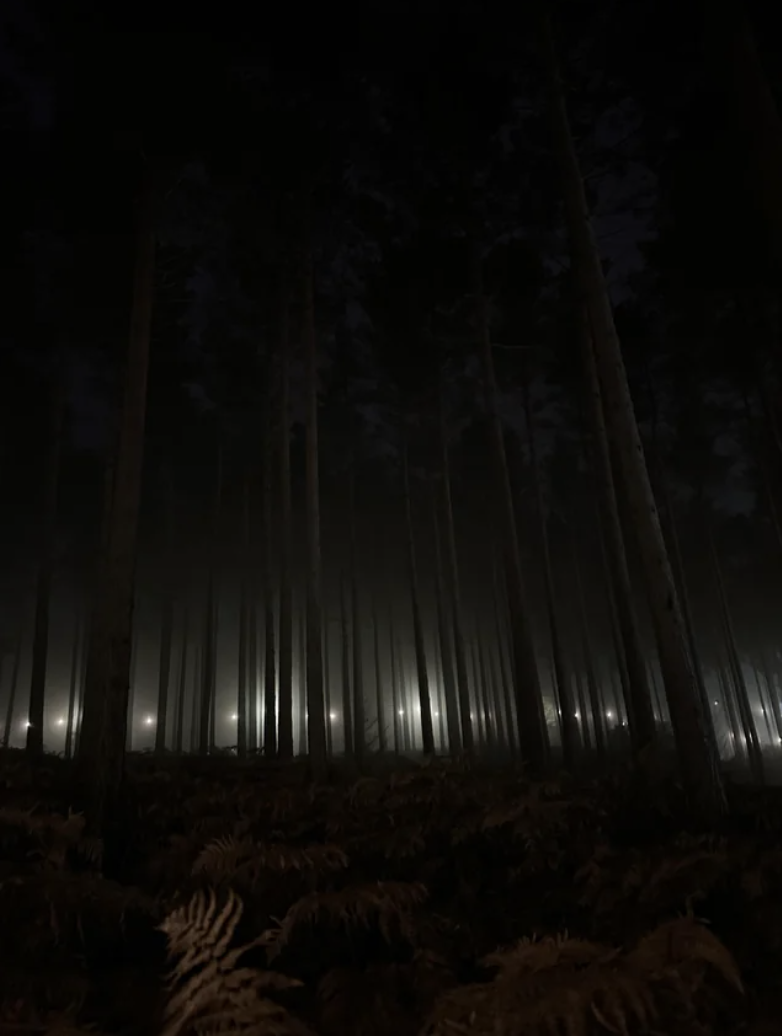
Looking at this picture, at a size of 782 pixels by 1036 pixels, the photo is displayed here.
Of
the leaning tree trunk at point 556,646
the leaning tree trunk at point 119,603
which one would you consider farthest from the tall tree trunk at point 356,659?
the leaning tree trunk at point 119,603

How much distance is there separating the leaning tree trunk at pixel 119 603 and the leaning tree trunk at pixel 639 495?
6.67m

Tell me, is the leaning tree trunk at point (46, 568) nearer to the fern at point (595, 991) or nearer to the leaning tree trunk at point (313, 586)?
A: the leaning tree trunk at point (313, 586)

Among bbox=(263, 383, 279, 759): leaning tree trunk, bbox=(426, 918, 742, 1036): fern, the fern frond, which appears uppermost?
bbox=(263, 383, 279, 759): leaning tree trunk

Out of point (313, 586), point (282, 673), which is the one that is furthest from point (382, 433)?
point (282, 673)

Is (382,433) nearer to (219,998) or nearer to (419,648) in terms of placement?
(419,648)

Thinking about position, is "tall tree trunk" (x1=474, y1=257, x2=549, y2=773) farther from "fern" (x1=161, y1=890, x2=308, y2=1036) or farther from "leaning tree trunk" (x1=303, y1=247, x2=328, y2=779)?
"fern" (x1=161, y1=890, x2=308, y2=1036)

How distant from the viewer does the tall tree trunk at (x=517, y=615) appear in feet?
39.8

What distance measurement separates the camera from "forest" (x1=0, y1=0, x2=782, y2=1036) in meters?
3.45

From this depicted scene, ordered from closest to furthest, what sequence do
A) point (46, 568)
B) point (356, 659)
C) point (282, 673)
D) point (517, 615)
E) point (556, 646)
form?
point (517, 615) → point (282, 673) → point (46, 568) → point (556, 646) → point (356, 659)

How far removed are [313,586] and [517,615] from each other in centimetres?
448

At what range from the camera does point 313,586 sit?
13.5m

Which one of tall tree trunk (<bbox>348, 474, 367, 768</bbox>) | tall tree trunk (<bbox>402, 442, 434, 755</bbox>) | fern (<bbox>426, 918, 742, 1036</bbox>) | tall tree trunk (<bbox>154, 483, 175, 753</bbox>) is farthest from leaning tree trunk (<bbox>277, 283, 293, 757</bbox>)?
fern (<bbox>426, 918, 742, 1036</bbox>)

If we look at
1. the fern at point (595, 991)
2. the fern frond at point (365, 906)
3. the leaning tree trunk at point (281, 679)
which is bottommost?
the fern at point (595, 991)

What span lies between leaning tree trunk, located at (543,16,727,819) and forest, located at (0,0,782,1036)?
1.9 inches
